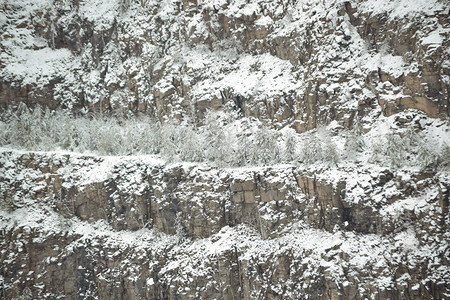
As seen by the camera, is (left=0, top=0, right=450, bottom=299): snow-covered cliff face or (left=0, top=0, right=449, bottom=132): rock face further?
(left=0, top=0, right=449, bottom=132): rock face

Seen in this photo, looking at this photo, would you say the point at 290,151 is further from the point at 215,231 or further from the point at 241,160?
the point at 215,231

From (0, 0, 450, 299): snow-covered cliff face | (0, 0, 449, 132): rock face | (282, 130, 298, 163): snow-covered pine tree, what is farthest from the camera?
(282, 130, 298, 163): snow-covered pine tree

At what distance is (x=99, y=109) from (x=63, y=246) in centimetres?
1468

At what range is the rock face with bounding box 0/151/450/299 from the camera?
22.6 meters

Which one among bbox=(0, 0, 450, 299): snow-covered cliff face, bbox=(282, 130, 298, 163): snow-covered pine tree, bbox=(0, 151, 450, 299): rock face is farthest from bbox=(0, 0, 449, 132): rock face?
bbox=(0, 151, 450, 299): rock face

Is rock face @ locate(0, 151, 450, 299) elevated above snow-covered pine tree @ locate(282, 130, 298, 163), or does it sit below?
below

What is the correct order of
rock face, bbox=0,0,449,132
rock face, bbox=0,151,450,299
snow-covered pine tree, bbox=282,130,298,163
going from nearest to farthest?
rock face, bbox=0,151,450,299, rock face, bbox=0,0,449,132, snow-covered pine tree, bbox=282,130,298,163

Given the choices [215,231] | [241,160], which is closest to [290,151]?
[241,160]

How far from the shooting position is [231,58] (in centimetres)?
3516

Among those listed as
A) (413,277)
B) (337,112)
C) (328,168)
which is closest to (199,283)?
(328,168)

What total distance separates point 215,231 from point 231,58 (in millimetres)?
15585

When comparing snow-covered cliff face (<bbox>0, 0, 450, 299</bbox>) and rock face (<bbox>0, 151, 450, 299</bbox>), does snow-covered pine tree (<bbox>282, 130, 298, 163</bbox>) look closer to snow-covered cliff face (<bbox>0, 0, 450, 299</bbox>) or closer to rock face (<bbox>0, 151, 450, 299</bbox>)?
snow-covered cliff face (<bbox>0, 0, 450, 299</bbox>)

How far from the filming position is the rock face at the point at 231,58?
2653 cm

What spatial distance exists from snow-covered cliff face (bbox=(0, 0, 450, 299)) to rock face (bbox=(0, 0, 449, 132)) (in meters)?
0.13
